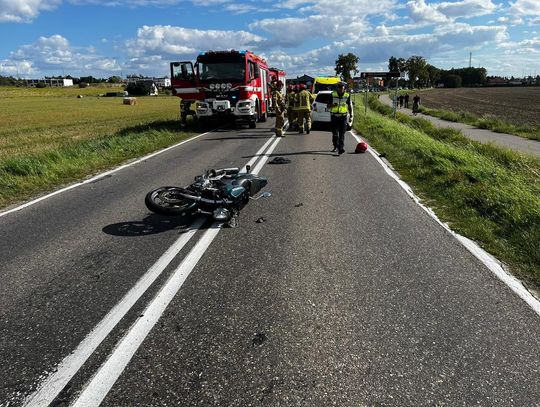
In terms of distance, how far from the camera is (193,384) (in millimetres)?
2824

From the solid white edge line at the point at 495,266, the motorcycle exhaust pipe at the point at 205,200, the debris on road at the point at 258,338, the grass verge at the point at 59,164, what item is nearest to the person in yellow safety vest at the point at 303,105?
the grass verge at the point at 59,164

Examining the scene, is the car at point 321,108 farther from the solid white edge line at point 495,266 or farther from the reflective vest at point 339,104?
the solid white edge line at point 495,266

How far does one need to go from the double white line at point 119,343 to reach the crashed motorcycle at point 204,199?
0.88 meters

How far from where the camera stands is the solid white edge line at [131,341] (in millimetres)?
2746

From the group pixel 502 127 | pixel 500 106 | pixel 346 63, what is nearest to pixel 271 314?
pixel 502 127

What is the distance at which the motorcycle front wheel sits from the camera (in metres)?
5.83

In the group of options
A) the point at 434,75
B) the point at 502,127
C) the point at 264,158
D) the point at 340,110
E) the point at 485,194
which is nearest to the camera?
the point at 485,194

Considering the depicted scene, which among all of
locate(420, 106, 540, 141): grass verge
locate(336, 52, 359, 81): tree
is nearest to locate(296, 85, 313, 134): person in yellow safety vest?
locate(420, 106, 540, 141): grass verge

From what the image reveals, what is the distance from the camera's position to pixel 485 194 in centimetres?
748

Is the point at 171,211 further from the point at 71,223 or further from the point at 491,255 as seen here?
the point at 491,255

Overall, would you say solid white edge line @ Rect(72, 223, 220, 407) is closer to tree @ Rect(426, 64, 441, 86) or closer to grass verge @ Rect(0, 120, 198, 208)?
grass verge @ Rect(0, 120, 198, 208)

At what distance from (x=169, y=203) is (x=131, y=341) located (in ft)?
9.77

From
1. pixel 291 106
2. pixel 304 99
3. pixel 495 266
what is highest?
pixel 304 99

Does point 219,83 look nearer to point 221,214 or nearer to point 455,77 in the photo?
point 221,214
